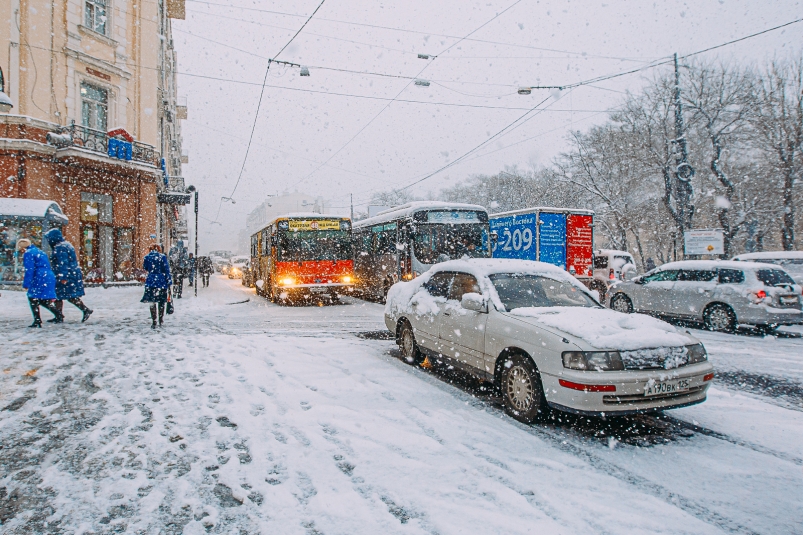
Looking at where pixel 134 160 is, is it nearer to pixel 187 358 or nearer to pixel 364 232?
pixel 364 232

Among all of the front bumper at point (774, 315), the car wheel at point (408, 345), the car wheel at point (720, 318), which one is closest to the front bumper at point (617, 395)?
the car wheel at point (408, 345)

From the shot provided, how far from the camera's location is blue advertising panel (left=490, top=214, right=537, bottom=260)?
62.0 ft

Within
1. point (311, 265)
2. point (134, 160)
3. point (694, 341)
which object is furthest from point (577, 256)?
point (134, 160)

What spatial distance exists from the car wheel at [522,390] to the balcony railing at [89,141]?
2065cm

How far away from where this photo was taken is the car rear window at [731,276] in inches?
448

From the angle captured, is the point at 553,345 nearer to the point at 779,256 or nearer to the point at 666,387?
the point at 666,387

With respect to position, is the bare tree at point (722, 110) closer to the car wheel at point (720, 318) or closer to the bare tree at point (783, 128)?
the bare tree at point (783, 128)

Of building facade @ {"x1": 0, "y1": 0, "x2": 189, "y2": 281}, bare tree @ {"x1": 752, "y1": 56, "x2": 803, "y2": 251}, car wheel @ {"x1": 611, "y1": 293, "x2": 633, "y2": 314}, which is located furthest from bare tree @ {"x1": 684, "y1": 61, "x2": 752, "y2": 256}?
building facade @ {"x1": 0, "y1": 0, "x2": 189, "y2": 281}

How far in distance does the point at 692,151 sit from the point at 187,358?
33914 mm

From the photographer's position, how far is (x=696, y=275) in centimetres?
1231

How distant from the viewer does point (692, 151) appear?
106 ft

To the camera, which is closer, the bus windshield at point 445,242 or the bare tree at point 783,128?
the bus windshield at point 445,242

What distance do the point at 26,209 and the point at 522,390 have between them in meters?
18.7

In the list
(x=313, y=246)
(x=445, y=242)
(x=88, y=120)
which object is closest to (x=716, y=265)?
(x=445, y=242)
